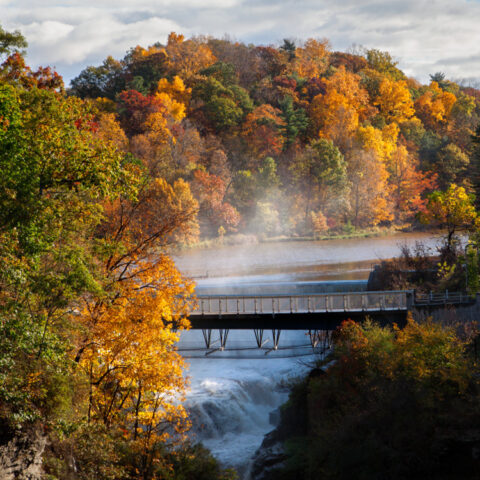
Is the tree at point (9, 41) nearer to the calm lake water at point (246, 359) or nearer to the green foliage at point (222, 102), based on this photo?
the calm lake water at point (246, 359)

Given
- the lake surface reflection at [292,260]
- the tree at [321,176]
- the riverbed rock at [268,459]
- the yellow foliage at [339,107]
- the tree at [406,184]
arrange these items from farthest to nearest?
the yellow foliage at [339,107] → the tree at [406,184] → the tree at [321,176] → the lake surface reflection at [292,260] → the riverbed rock at [268,459]

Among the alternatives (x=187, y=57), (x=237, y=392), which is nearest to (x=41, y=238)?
(x=237, y=392)

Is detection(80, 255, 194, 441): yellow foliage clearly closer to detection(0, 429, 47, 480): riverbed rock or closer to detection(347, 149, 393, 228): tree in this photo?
detection(0, 429, 47, 480): riverbed rock

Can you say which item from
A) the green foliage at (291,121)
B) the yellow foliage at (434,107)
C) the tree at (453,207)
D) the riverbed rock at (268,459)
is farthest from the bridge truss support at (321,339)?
the yellow foliage at (434,107)

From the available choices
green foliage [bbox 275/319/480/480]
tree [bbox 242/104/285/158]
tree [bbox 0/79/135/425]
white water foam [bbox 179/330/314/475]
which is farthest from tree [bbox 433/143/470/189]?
tree [bbox 0/79/135/425]

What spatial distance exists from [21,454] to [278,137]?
75.0 meters

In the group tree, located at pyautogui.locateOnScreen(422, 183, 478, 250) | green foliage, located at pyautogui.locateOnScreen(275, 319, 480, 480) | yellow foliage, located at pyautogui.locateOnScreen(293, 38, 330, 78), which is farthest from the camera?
yellow foliage, located at pyautogui.locateOnScreen(293, 38, 330, 78)

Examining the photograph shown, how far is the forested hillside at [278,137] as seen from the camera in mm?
75688

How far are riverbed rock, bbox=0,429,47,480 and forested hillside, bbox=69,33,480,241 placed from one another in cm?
5321

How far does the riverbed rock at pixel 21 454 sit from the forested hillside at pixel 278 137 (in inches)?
2095

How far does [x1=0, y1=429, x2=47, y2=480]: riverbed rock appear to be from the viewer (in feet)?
46.2

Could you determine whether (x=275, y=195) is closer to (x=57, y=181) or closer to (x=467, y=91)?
(x=57, y=181)

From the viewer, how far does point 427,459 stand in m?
17.4

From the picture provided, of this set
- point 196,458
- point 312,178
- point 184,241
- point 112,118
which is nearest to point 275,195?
point 312,178
